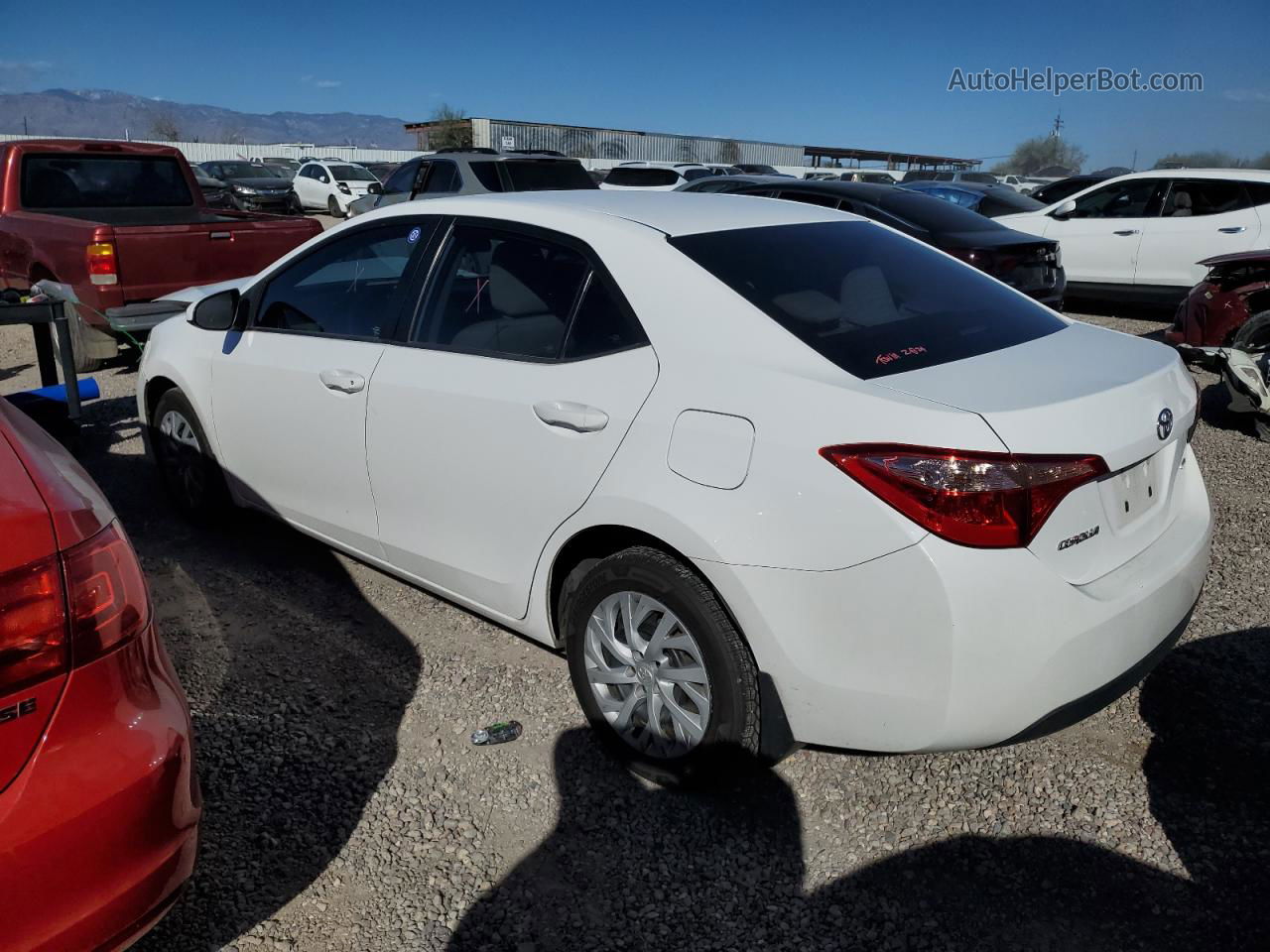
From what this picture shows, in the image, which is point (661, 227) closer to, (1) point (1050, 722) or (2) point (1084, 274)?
(1) point (1050, 722)

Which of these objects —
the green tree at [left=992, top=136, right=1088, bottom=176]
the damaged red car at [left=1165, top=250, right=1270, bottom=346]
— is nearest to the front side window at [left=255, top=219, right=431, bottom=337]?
the damaged red car at [left=1165, top=250, right=1270, bottom=346]

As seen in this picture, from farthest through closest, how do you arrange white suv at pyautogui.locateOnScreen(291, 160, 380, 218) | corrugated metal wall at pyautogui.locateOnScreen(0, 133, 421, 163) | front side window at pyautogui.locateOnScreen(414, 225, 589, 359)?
corrugated metal wall at pyautogui.locateOnScreen(0, 133, 421, 163) < white suv at pyautogui.locateOnScreen(291, 160, 380, 218) < front side window at pyautogui.locateOnScreen(414, 225, 589, 359)

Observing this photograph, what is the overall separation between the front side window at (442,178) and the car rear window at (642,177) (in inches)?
Result: 256

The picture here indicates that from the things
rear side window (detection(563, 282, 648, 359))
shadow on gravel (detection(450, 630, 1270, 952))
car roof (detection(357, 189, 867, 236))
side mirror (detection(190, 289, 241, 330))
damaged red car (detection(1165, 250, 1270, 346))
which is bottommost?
shadow on gravel (detection(450, 630, 1270, 952))

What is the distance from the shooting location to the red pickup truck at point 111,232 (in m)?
7.40

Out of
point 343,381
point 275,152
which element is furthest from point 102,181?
point 275,152

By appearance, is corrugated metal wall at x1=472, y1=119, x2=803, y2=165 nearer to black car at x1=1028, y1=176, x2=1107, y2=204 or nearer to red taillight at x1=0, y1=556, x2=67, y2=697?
black car at x1=1028, y1=176, x2=1107, y2=204

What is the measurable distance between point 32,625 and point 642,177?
1989cm

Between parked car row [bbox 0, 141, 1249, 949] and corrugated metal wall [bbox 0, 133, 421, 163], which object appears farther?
corrugated metal wall [bbox 0, 133, 421, 163]

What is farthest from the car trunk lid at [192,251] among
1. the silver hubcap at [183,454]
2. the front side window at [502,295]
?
the front side window at [502,295]

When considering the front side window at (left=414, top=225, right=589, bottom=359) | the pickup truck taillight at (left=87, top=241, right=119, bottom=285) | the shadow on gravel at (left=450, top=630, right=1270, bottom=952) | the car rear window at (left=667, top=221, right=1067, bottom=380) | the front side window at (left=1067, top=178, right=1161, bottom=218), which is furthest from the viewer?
the front side window at (left=1067, top=178, right=1161, bottom=218)

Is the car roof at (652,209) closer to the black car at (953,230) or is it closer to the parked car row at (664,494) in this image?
the parked car row at (664,494)

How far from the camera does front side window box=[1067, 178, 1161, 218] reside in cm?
1136

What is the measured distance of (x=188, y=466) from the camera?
4809mm
